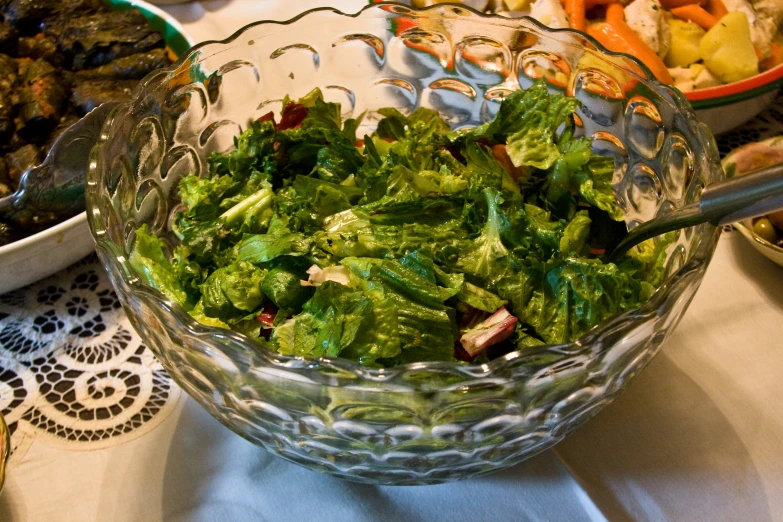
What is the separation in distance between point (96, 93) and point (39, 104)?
0.32 ft

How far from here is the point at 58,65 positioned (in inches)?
51.3

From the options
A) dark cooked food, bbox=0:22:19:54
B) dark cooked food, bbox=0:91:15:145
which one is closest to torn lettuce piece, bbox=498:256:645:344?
dark cooked food, bbox=0:91:15:145

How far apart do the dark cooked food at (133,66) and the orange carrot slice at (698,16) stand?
1.10 meters

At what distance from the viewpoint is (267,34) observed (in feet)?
3.04

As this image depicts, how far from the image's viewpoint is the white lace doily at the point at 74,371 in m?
0.81

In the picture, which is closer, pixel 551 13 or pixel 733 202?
pixel 733 202

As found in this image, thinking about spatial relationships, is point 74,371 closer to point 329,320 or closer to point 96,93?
point 329,320

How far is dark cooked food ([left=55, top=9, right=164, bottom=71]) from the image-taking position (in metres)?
1.26

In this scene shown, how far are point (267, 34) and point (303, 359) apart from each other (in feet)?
1.92

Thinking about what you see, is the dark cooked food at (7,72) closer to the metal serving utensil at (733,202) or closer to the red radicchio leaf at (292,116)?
the red radicchio leaf at (292,116)

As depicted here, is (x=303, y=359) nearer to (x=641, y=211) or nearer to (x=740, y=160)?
(x=641, y=211)

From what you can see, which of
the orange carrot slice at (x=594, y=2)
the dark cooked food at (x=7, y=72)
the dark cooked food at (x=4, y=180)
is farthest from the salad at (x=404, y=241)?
the orange carrot slice at (x=594, y=2)

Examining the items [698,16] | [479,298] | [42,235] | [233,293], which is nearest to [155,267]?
[233,293]

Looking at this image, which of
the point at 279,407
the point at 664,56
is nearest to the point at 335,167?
the point at 279,407
